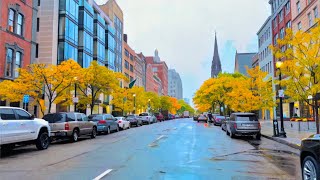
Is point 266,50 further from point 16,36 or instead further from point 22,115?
point 22,115

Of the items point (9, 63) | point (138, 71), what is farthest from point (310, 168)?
point (138, 71)

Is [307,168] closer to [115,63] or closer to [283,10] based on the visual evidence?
[283,10]

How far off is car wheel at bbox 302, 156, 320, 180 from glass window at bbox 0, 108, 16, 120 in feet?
37.1

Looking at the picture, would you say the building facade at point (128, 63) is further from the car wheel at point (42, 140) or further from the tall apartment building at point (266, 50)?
the car wheel at point (42, 140)

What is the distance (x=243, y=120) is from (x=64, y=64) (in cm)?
1553

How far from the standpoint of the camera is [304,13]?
4272 cm

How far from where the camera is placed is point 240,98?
35.8 metres

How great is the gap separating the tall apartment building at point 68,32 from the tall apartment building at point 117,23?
1311 cm

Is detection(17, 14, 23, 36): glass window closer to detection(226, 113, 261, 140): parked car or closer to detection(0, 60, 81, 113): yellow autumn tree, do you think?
detection(0, 60, 81, 113): yellow autumn tree

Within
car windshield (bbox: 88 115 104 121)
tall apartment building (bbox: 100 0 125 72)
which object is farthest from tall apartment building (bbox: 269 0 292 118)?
tall apartment building (bbox: 100 0 125 72)

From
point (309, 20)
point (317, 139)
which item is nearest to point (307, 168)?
point (317, 139)

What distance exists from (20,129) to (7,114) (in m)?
0.94

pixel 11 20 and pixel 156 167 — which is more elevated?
pixel 11 20

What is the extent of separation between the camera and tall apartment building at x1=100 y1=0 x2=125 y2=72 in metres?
71.7
